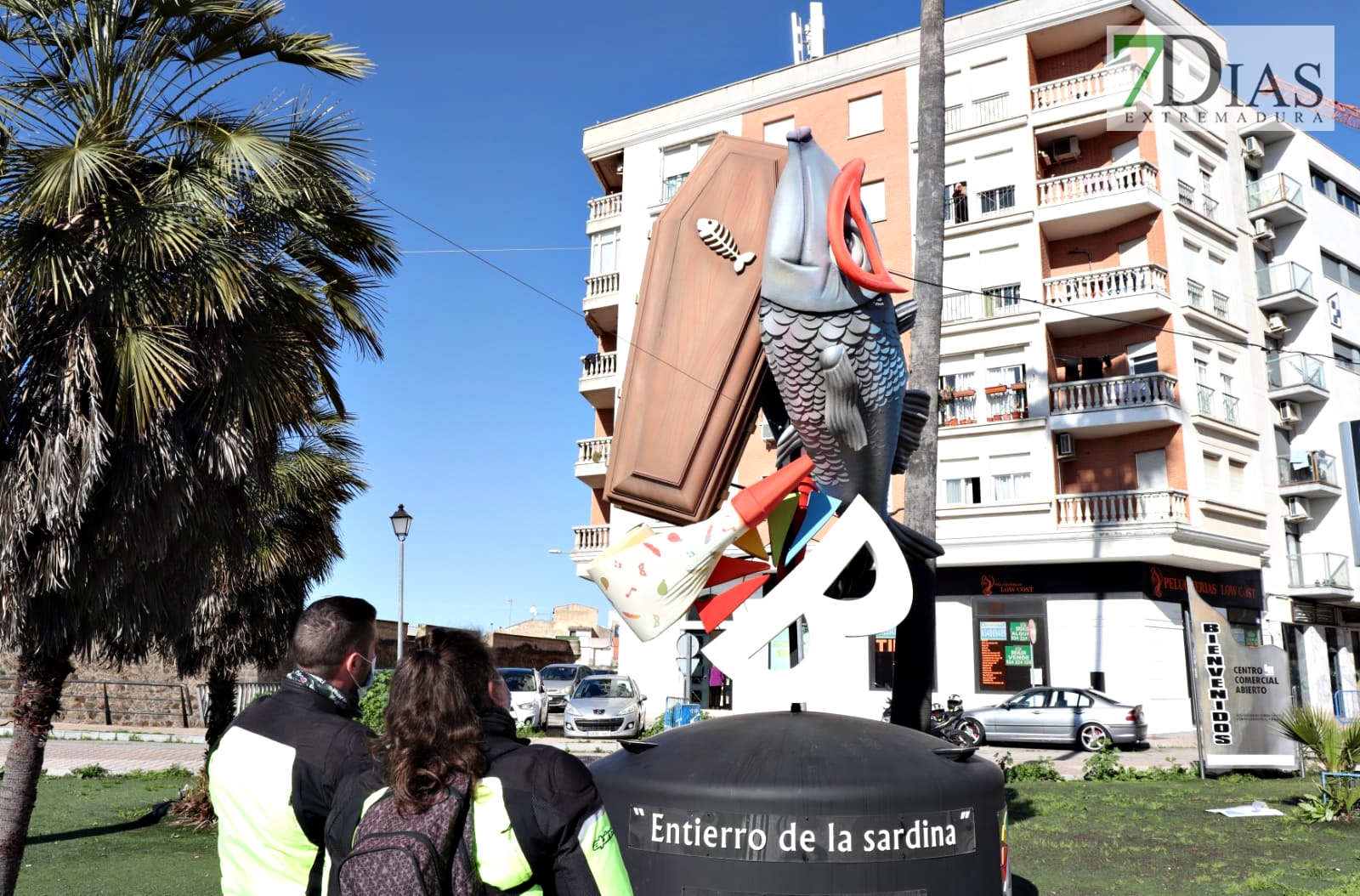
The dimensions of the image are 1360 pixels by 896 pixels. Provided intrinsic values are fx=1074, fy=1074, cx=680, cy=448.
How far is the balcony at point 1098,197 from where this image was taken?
25047 millimetres

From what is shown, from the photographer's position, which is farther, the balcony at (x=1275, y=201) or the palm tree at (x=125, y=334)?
the balcony at (x=1275, y=201)

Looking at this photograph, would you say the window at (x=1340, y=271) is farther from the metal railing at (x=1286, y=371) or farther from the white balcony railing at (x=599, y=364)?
the white balcony railing at (x=599, y=364)

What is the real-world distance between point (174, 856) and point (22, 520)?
4200 millimetres

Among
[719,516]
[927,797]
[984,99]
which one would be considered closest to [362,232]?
[719,516]

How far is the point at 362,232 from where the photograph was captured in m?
8.61

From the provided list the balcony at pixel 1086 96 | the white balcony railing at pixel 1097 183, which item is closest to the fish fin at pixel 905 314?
the white balcony railing at pixel 1097 183

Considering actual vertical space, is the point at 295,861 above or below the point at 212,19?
below

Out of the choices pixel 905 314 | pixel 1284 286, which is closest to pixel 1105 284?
pixel 1284 286

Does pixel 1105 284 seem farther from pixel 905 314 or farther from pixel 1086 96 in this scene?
pixel 905 314

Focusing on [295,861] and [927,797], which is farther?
[927,797]

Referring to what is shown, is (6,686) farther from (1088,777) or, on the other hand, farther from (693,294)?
(693,294)

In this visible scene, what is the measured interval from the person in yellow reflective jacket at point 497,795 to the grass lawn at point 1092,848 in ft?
20.3

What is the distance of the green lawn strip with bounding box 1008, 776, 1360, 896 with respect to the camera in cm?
773

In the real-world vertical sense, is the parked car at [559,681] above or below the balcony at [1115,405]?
below
